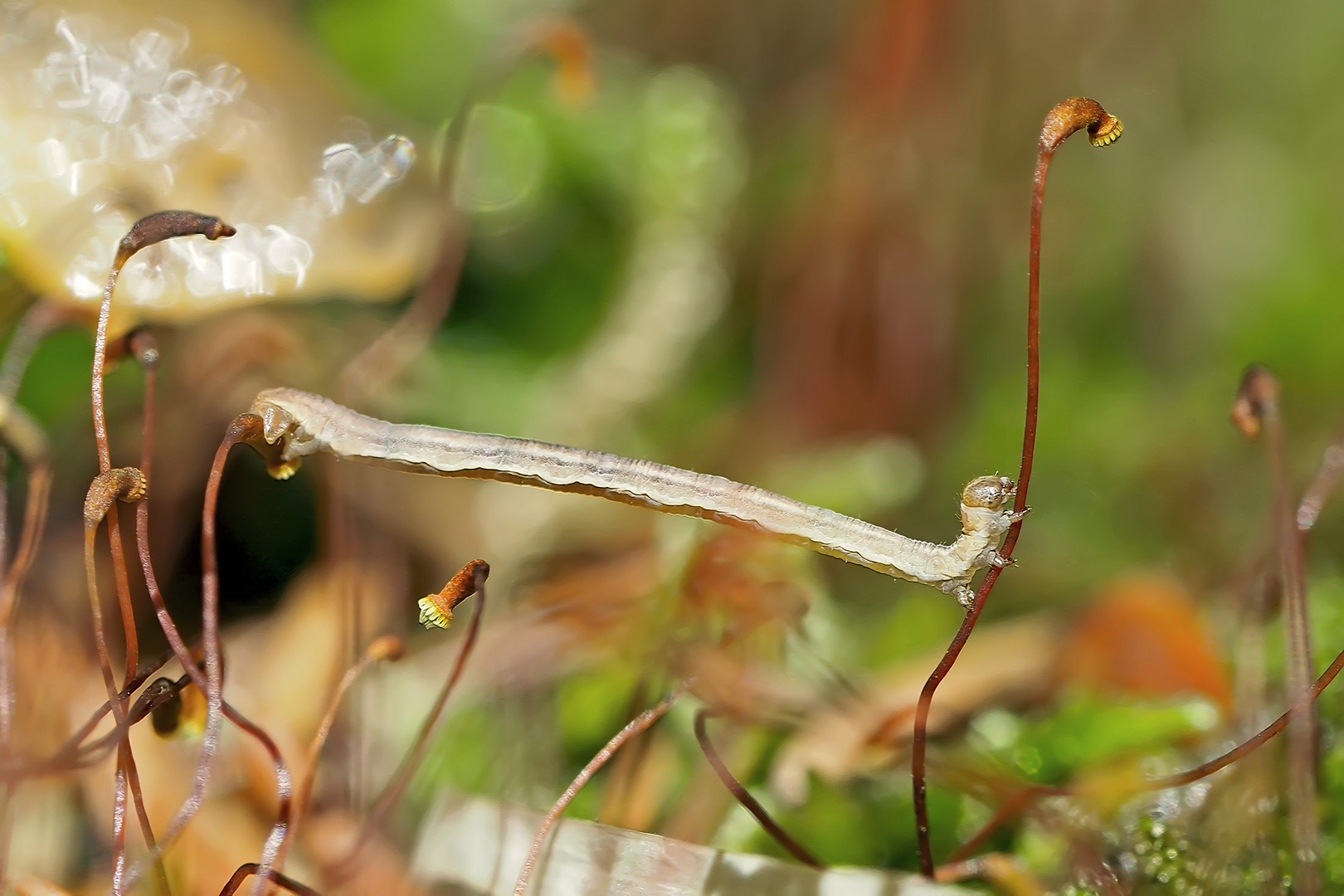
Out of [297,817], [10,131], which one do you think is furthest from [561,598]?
[10,131]

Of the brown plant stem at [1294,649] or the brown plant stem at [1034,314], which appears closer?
the brown plant stem at [1034,314]

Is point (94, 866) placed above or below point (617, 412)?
below

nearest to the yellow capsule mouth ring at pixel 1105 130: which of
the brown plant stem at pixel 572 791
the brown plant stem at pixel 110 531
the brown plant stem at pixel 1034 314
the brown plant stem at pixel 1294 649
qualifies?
the brown plant stem at pixel 1034 314

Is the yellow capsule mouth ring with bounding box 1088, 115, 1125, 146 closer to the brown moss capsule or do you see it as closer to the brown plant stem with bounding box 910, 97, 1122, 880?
the brown plant stem with bounding box 910, 97, 1122, 880

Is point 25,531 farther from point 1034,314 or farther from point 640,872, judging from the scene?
point 1034,314

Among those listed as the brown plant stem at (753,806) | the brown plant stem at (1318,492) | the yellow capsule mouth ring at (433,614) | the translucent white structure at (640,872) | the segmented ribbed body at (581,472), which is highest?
the brown plant stem at (1318,492)

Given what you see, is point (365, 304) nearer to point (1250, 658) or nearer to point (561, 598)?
point (561, 598)

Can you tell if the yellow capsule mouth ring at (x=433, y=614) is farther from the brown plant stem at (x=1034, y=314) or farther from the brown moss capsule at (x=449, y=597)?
the brown plant stem at (x=1034, y=314)
